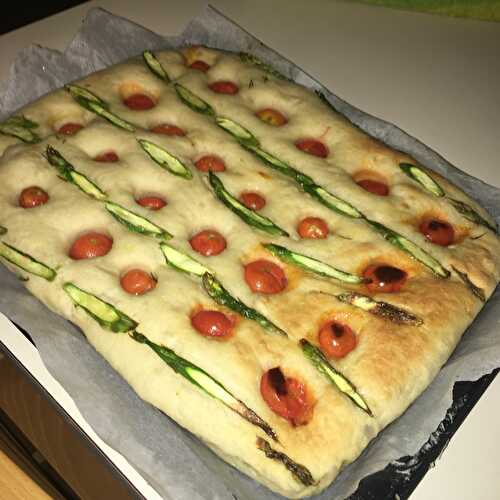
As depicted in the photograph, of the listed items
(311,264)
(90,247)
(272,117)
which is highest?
(272,117)

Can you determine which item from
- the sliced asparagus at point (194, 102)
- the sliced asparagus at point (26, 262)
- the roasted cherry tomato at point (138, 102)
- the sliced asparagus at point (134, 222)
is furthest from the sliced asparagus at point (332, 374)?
the roasted cherry tomato at point (138, 102)

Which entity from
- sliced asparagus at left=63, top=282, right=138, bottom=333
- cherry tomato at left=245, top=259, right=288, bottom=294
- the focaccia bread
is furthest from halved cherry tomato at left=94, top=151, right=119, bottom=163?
cherry tomato at left=245, top=259, right=288, bottom=294

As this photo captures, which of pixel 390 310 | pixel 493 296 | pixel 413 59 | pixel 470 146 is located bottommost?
pixel 390 310

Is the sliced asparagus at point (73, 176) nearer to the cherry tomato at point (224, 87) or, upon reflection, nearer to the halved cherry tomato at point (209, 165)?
the halved cherry tomato at point (209, 165)

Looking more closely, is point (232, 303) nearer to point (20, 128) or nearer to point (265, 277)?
point (265, 277)

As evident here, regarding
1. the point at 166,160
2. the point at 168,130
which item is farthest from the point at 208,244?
the point at 168,130

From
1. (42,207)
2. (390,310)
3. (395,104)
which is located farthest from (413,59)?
(42,207)

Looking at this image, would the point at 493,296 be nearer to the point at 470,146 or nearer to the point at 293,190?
the point at 293,190
